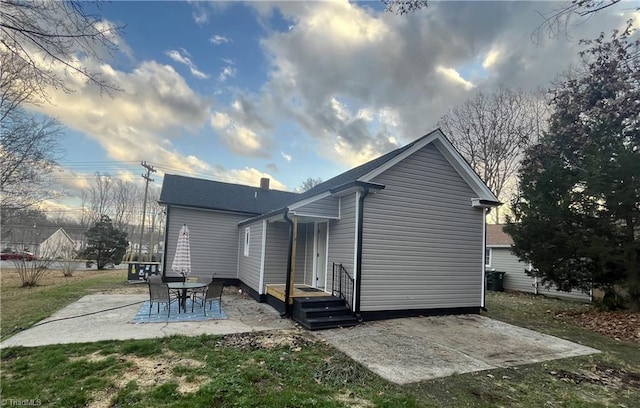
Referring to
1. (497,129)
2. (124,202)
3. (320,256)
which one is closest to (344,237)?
(320,256)

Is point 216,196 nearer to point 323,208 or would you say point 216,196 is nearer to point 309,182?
point 323,208

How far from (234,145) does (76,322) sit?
14.2 metres

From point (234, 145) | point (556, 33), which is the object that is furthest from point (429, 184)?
point (234, 145)

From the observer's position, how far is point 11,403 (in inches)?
143

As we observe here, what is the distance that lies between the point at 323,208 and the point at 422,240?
2911 mm

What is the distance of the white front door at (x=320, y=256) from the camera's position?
10023 millimetres

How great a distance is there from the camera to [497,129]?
2109cm

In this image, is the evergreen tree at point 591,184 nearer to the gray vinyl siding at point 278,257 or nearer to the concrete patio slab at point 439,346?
the concrete patio slab at point 439,346

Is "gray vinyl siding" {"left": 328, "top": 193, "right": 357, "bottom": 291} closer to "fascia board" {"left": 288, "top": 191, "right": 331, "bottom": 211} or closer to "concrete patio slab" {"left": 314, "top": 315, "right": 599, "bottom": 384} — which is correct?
"fascia board" {"left": 288, "top": 191, "right": 331, "bottom": 211}

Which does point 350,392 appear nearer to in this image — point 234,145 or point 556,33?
point 556,33

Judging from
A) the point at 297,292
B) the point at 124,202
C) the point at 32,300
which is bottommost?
the point at 32,300

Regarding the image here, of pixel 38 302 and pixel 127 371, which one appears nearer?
pixel 127 371

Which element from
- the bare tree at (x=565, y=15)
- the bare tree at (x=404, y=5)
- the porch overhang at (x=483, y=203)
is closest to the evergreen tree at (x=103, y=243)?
the porch overhang at (x=483, y=203)

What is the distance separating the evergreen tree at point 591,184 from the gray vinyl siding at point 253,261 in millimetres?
9317
